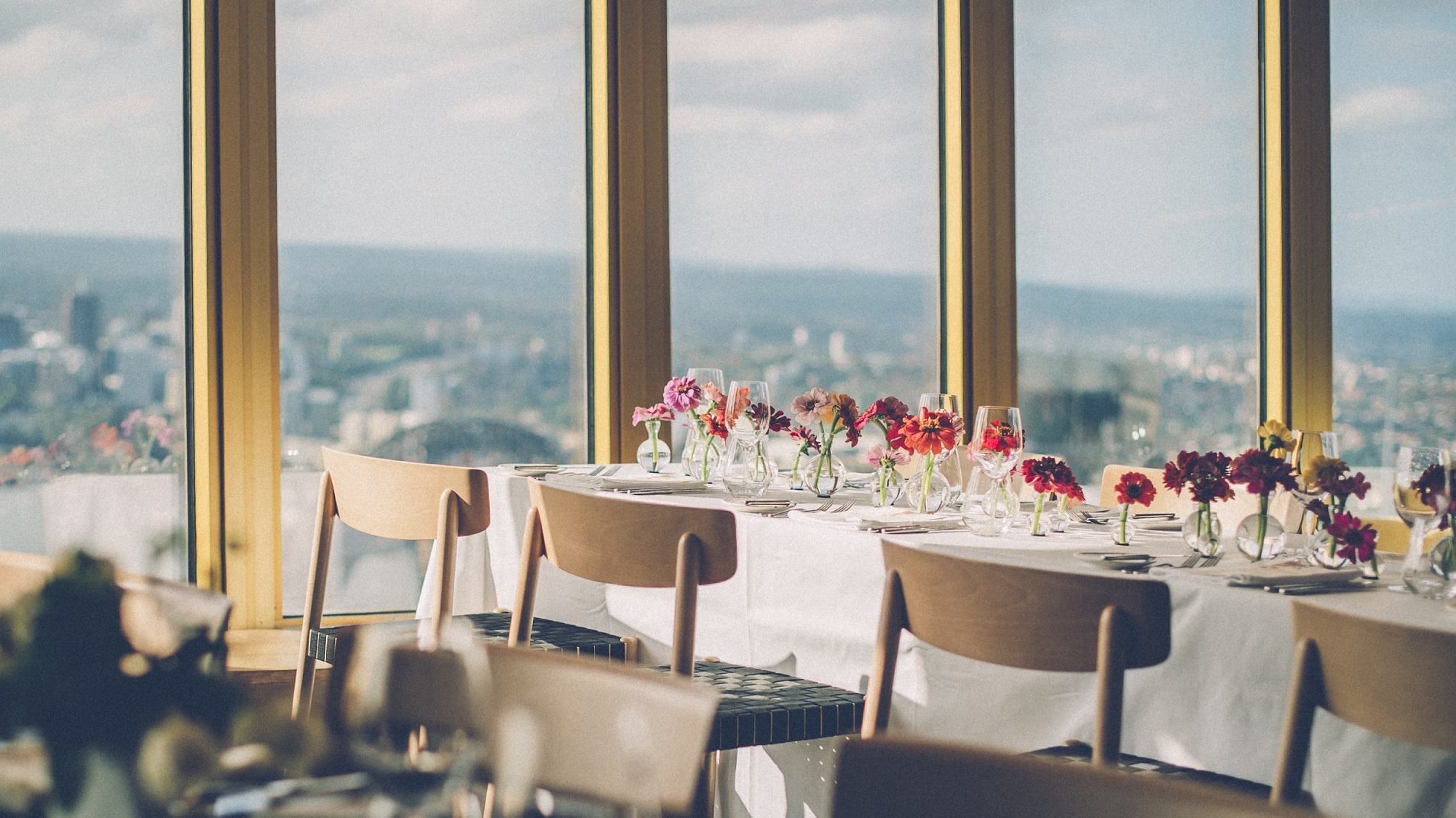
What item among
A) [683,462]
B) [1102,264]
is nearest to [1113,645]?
[683,462]

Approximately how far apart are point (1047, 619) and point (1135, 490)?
22.0 inches

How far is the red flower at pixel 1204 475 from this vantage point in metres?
2.03

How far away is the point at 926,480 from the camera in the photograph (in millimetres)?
2658

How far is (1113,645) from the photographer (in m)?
1.64

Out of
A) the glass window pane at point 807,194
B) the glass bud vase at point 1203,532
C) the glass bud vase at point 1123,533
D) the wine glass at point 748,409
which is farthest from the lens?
the glass window pane at point 807,194

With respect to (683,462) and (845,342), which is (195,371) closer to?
(683,462)

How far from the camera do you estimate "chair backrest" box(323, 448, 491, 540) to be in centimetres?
260

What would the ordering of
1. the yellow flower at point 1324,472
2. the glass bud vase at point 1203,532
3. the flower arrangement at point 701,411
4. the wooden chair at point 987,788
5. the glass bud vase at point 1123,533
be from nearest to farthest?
the wooden chair at point 987,788
the yellow flower at point 1324,472
the glass bud vase at point 1203,532
the glass bud vase at point 1123,533
the flower arrangement at point 701,411

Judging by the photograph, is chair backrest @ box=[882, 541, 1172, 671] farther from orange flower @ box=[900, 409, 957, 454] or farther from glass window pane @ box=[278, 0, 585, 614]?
glass window pane @ box=[278, 0, 585, 614]

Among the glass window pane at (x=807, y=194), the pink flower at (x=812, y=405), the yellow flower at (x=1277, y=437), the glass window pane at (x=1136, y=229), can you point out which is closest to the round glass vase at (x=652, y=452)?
the pink flower at (x=812, y=405)

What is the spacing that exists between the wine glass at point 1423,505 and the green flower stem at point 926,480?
0.96 meters

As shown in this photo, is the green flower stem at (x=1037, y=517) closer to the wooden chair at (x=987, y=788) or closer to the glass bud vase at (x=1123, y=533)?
the glass bud vase at (x=1123, y=533)

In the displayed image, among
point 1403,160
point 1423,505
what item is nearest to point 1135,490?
point 1423,505

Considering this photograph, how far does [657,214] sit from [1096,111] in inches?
73.6
